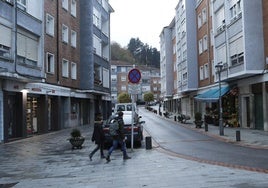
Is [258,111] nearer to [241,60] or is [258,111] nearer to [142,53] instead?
[241,60]

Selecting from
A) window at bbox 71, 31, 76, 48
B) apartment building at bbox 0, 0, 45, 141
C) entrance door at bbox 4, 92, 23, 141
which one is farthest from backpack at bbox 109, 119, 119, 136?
window at bbox 71, 31, 76, 48

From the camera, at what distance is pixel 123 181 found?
906cm

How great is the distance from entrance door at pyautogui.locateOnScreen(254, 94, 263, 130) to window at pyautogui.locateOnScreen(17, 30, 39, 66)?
15.1 meters

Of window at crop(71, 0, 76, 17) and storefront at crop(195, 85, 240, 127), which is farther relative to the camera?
window at crop(71, 0, 76, 17)

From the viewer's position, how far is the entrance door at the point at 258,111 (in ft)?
82.0

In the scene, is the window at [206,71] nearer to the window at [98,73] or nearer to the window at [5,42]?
the window at [98,73]

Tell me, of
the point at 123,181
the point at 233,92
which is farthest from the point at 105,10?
the point at 123,181

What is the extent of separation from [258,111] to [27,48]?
15.9 meters

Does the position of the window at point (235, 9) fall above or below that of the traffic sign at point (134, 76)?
above

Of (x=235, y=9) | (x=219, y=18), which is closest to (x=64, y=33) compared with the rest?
(x=219, y=18)

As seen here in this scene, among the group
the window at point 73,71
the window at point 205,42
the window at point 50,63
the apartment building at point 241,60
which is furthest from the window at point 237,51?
the window at point 73,71

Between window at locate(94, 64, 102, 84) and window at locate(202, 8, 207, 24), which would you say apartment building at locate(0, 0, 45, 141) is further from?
window at locate(202, 8, 207, 24)

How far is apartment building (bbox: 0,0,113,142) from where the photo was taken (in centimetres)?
2048

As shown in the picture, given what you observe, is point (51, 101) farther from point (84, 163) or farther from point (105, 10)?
point (105, 10)
